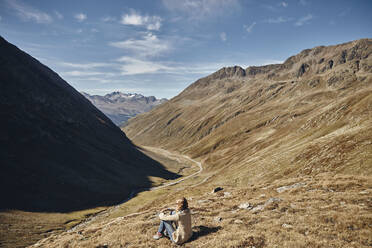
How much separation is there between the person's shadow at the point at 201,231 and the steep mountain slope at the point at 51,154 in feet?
258

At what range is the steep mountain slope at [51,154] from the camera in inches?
3179

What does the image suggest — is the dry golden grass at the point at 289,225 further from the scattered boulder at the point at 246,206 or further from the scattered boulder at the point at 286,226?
the scattered boulder at the point at 246,206

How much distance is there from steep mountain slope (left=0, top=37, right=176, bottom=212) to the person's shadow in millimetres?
78632

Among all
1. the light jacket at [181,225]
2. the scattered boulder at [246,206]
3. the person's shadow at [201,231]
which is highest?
the light jacket at [181,225]

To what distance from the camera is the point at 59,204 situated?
78.4 metres

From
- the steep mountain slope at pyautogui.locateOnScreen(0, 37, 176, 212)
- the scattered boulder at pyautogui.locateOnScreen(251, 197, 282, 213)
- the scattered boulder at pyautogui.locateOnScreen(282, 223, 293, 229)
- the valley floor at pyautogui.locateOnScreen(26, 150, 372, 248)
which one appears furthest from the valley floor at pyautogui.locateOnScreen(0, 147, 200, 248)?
the scattered boulder at pyautogui.locateOnScreen(282, 223, 293, 229)

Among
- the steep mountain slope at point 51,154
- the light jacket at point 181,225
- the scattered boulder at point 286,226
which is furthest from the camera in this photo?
the steep mountain slope at point 51,154

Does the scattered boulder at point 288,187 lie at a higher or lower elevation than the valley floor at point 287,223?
lower

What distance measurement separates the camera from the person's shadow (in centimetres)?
1538

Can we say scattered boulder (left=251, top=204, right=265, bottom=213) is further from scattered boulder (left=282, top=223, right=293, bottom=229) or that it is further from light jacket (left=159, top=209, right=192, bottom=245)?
light jacket (left=159, top=209, right=192, bottom=245)

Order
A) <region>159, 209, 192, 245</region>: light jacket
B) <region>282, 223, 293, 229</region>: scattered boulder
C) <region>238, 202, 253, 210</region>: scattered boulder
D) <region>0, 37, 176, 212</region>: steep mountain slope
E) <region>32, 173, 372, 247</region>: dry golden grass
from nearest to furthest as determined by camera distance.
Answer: <region>32, 173, 372, 247</region>: dry golden grass < <region>159, 209, 192, 245</region>: light jacket < <region>282, 223, 293, 229</region>: scattered boulder < <region>238, 202, 253, 210</region>: scattered boulder < <region>0, 37, 176, 212</region>: steep mountain slope

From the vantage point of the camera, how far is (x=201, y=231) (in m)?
16.3

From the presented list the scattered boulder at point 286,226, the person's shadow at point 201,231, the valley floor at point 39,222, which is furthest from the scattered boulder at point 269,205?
the valley floor at point 39,222

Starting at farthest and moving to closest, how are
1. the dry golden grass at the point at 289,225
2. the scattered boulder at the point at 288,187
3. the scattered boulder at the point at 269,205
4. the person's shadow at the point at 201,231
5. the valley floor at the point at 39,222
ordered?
the valley floor at the point at 39,222 < the scattered boulder at the point at 288,187 < the scattered boulder at the point at 269,205 < the person's shadow at the point at 201,231 < the dry golden grass at the point at 289,225
